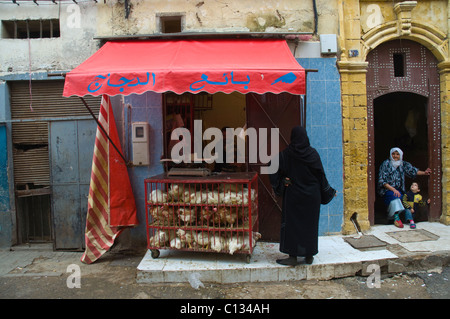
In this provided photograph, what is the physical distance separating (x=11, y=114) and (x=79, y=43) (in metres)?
1.70

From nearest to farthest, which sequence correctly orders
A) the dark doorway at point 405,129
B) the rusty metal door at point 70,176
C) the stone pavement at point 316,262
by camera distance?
the stone pavement at point 316,262 → the rusty metal door at point 70,176 → the dark doorway at point 405,129

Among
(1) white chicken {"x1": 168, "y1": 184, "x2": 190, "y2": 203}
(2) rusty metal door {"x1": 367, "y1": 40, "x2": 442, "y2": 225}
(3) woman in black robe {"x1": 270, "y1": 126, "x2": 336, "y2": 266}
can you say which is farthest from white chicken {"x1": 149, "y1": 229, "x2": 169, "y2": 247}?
(2) rusty metal door {"x1": 367, "y1": 40, "x2": 442, "y2": 225}

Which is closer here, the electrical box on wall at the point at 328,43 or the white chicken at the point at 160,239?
the white chicken at the point at 160,239

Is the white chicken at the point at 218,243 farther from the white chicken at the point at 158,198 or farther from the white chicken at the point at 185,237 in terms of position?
the white chicken at the point at 158,198

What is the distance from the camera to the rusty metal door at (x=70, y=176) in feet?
18.2

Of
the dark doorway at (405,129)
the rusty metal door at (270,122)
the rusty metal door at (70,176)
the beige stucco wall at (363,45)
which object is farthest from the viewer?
the dark doorway at (405,129)

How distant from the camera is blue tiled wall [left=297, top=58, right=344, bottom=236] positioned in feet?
17.7

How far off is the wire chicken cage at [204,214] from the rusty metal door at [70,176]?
168 centimetres

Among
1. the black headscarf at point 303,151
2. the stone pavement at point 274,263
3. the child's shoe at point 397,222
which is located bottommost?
the stone pavement at point 274,263

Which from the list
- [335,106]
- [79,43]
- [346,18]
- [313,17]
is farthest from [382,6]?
[79,43]

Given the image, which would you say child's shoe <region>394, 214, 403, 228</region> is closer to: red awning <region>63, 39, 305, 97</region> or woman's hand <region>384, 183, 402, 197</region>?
woman's hand <region>384, 183, 402, 197</region>

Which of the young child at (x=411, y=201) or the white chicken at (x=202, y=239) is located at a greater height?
the young child at (x=411, y=201)

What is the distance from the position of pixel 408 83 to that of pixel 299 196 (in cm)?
320

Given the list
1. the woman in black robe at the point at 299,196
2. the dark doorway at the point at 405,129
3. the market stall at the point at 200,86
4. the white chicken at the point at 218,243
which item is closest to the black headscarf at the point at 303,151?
the woman in black robe at the point at 299,196
